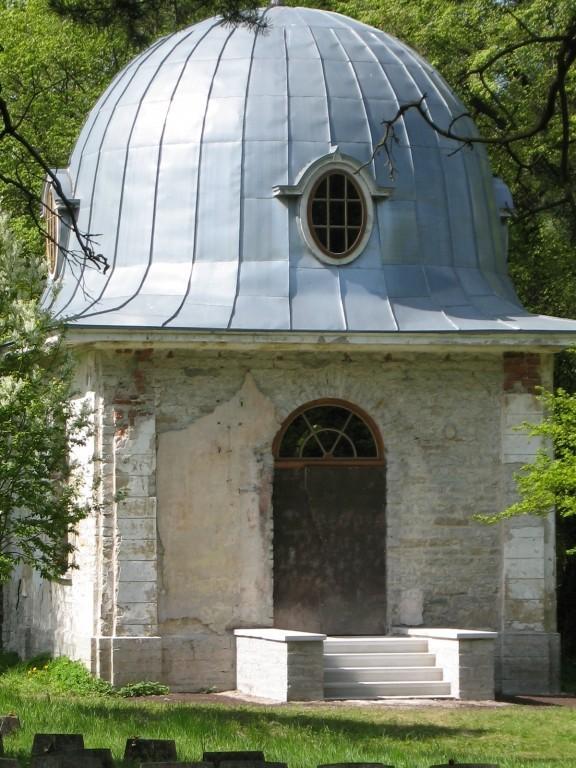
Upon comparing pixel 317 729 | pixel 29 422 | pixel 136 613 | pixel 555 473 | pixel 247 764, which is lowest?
pixel 317 729

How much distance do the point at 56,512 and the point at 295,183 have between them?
5655 mm

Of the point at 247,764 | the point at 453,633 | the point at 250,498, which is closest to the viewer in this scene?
the point at 247,764

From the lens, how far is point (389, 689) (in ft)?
59.0

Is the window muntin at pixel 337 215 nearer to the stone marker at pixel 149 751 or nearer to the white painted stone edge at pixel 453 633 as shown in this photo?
the white painted stone edge at pixel 453 633

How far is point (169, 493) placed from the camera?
1873cm

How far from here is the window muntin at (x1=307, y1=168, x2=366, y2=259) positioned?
1945 cm

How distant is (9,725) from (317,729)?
308 centimetres

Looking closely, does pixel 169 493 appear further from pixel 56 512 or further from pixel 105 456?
pixel 56 512

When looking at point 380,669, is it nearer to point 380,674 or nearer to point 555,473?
point 380,674

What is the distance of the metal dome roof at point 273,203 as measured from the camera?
62.7ft

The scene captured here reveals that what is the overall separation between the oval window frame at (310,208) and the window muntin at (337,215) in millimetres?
11

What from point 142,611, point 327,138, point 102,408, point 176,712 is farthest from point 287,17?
point 176,712

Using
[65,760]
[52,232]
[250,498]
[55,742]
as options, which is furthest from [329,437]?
[65,760]

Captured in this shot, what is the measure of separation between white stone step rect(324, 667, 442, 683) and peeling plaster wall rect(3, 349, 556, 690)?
36.9 inches
